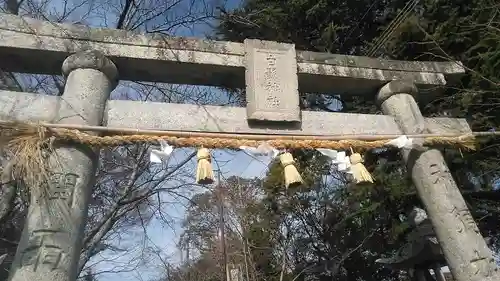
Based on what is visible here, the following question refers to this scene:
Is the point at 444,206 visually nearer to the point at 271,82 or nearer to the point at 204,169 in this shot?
the point at 271,82

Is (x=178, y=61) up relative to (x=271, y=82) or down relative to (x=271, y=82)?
up

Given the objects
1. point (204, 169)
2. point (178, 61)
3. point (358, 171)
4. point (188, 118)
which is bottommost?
point (204, 169)

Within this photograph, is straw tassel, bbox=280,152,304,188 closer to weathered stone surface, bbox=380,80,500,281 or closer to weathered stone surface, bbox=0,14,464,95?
weathered stone surface, bbox=0,14,464,95

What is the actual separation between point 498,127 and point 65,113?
5.81 meters

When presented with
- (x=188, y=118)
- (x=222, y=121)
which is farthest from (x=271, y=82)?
(x=188, y=118)

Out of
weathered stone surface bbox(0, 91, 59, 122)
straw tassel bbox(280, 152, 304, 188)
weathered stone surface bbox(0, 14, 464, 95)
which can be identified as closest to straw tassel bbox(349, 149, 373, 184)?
straw tassel bbox(280, 152, 304, 188)

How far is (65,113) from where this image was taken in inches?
137

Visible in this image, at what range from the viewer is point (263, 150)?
374cm

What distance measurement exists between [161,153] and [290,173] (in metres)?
1.15

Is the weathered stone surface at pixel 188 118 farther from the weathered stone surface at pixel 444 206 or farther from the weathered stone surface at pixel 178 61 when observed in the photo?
the weathered stone surface at pixel 178 61

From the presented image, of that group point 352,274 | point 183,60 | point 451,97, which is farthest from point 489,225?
point 183,60

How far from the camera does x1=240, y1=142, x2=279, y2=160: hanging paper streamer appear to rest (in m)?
3.73

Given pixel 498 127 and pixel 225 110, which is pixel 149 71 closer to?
pixel 225 110

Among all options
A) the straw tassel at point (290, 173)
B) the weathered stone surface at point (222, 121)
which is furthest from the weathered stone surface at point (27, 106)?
the straw tassel at point (290, 173)
